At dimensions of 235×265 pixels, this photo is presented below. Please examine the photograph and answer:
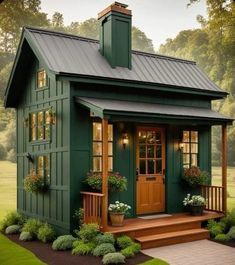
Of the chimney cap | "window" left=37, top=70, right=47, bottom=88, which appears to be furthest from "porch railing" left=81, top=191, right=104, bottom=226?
the chimney cap

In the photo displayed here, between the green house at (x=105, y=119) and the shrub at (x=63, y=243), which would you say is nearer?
the shrub at (x=63, y=243)

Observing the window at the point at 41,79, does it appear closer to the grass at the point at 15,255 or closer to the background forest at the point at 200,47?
the grass at the point at 15,255

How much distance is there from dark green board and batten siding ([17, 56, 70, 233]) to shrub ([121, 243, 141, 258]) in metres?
1.98

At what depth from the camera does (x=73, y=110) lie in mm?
10461

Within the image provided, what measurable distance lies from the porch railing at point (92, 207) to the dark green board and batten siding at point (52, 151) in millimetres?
555

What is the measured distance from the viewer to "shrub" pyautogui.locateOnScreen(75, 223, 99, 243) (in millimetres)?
9328

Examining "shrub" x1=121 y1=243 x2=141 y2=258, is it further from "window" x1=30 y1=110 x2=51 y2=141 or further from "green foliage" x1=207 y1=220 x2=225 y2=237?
"window" x1=30 y1=110 x2=51 y2=141

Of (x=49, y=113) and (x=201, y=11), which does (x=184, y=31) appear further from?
(x=49, y=113)

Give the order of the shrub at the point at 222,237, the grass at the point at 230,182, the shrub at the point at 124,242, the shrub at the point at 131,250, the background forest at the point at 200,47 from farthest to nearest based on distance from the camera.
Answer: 1. the background forest at the point at 200,47
2. the grass at the point at 230,182
3. the shrub at the point at 222,237
4. the shrub at the point at 124,242
5. the shrub at the point at 131,250

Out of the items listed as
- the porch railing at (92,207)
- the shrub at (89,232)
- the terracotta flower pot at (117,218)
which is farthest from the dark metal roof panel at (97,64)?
the shrub at (89,232)

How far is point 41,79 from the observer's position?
481 inches

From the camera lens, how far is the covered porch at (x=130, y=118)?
958 cm

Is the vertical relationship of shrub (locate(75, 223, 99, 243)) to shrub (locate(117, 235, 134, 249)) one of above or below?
above

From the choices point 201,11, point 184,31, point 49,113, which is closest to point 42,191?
point 49,113
